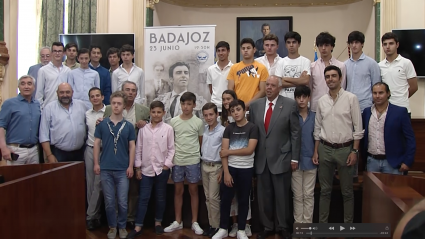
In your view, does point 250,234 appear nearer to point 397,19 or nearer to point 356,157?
point 356,157

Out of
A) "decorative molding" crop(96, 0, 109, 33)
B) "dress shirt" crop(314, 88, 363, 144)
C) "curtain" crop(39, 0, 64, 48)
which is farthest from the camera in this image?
"curtain" crop(39, 0, 64, 48)

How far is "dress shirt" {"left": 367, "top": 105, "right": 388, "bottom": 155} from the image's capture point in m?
3.35

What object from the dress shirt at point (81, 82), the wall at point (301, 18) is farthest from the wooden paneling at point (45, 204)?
the wall at point (301, 18)

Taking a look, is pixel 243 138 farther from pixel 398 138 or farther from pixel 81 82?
pixel 81 82

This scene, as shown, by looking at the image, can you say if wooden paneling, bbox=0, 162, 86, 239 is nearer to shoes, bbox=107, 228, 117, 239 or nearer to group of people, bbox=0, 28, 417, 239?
shoes, bbox=107, 228, 117, 239

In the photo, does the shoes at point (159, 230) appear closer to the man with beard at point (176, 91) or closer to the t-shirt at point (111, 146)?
the t-shirt at point (111, 146)

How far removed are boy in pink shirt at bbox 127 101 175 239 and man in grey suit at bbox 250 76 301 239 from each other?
0.79 m

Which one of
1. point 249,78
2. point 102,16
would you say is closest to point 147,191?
point 249,78

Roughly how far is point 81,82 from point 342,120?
8.69 feet

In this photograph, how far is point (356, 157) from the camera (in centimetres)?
336

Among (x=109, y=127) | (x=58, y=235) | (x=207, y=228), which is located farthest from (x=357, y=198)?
(x=58, y=235)

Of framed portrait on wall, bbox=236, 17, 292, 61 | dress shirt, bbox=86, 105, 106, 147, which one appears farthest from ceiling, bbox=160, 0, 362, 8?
dress shirt, bbox=86, 105, 106, 147

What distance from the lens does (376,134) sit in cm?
338

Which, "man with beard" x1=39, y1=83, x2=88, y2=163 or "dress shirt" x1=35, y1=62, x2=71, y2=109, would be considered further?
"dress shirt" x1=35, y1=62, x2=71, y2=109
